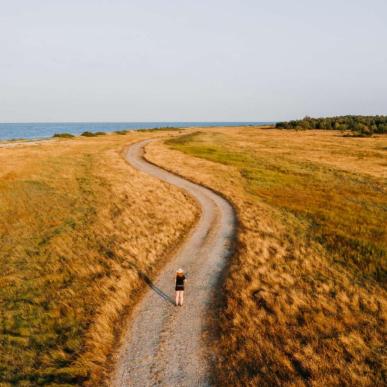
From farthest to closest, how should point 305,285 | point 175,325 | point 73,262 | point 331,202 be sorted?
1. point 331,202
2. point 73,262
3. point 305,285
4. point 175,325

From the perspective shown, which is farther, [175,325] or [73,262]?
[73,262]

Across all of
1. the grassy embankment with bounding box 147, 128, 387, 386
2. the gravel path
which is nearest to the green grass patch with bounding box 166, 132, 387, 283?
the grassy embankment with bounding box 147, 128, 387, 386

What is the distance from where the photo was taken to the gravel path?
10.8 m

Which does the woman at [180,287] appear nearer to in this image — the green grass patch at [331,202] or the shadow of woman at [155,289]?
the shadow of woman at [155,289]

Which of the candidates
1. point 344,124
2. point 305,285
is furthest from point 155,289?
point 344,124

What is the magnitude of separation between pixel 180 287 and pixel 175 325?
64.2 inches

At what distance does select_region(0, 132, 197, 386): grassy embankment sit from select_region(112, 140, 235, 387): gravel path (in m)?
0.83

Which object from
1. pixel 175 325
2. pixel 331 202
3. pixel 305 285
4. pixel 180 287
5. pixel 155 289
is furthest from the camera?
pixel 331 202

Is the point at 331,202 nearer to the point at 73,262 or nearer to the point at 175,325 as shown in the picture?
the point at 175,325

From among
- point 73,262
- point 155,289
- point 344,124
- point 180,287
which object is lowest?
point 155,289

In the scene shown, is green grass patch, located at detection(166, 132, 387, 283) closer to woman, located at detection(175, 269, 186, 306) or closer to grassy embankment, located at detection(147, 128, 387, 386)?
grassy embankment, located at detection(147, 128, 387, 386)

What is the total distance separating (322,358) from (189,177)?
3189 cm

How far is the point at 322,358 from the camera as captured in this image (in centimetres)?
1181

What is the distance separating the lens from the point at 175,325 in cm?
1327
